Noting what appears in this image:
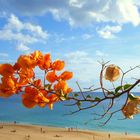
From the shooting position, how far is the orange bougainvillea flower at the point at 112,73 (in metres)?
1.06

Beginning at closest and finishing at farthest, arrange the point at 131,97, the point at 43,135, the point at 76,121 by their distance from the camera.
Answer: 1. the point at 131,97
2. the point at 43,135
3. the point at 76,121

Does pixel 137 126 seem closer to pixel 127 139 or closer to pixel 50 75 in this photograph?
pixel 127 139

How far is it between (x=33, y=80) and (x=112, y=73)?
0.23 m

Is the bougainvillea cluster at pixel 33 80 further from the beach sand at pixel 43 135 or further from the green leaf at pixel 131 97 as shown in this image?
the beach sand at pixel 43 135

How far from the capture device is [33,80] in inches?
42.7

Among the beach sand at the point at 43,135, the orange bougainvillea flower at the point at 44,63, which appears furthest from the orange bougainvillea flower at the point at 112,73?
the beach sand at the point at 43,135

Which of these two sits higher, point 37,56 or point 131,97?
point 37,56

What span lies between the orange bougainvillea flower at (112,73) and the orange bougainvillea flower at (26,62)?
8.3 inches

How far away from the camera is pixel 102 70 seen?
1031 mm

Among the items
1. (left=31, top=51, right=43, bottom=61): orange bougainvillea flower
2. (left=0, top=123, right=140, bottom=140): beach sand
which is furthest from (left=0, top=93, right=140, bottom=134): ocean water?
(left=31, top=51, right=43, bottom=61): orange bougainvillea flower

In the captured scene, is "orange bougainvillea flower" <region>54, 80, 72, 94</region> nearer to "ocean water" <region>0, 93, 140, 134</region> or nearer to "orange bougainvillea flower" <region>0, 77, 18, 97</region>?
"orange bougainvillea flower" <region>0, 77, 18, 97</region>

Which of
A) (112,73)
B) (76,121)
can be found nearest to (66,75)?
(112,73)

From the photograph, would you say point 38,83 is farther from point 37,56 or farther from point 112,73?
point 112,73

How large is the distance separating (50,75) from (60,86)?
54mm
